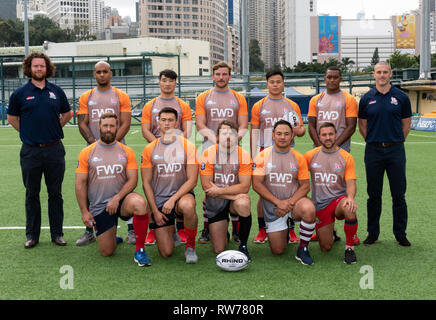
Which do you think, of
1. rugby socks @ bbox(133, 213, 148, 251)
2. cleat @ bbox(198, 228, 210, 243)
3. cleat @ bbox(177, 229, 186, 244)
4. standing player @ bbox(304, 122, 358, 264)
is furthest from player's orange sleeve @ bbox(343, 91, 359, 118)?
rugby socks @ bbox(133, 213, 148, 251)

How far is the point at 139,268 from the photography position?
4.54 metres

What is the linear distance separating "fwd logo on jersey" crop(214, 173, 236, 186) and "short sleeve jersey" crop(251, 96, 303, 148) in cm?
87

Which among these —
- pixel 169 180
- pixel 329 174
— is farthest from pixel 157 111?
pixel 329 174

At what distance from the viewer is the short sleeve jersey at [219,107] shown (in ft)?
18.9

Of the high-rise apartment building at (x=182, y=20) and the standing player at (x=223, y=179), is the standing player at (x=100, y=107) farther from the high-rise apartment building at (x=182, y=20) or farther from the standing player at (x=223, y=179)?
the high-rise apartment building at (x=182, y=20)

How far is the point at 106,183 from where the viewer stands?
4941 millimetres

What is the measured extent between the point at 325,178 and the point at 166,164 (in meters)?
1.67

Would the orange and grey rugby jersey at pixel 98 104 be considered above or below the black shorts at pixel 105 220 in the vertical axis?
above

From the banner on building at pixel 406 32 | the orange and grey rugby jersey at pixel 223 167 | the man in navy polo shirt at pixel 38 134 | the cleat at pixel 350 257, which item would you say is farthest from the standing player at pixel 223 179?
the banner on building at pixel 406 32

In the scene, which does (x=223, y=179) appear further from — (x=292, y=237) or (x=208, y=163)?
(x=292, y=237)

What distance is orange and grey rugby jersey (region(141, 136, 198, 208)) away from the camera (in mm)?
4992

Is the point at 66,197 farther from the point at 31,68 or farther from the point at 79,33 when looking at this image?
the point at 79,33

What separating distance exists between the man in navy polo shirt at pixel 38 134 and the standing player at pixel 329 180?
280 centimetres

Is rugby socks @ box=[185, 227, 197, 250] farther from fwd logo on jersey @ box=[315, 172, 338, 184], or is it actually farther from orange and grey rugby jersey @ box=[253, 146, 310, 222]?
fwd logo on jersey @ box=[315, 172, 338, 184]
